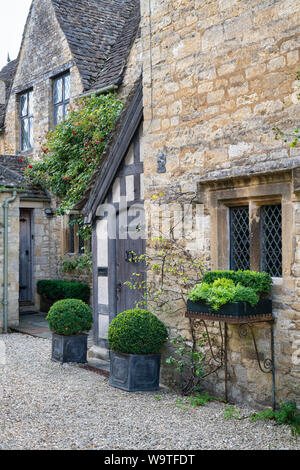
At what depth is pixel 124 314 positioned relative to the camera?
627cm

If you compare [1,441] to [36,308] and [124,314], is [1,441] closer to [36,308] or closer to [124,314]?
[124,314]

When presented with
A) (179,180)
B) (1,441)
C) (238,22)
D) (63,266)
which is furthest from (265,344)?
(63,266)

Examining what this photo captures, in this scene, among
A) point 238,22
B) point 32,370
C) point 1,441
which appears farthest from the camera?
point 32,370

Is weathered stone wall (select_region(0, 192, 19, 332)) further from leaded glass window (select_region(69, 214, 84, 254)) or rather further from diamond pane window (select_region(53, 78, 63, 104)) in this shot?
diamond pane window (select_region(53, 78, 63, 104))

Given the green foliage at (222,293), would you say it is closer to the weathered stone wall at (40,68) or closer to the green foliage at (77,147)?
the green foliage at (77,147)

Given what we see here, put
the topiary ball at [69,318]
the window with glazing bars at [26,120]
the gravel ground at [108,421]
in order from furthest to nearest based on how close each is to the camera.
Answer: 1. the window with glazing bars at [26,120]
2. the topiary ball at [69,318]
3. the gravel ground at [108,421]

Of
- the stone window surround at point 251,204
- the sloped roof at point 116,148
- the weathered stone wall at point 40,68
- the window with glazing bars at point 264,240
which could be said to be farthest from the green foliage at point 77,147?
the window with glazing bars at point 264,240

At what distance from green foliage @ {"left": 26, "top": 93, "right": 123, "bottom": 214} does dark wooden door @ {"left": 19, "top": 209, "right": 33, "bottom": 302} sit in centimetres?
107

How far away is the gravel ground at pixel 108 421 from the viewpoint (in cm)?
455

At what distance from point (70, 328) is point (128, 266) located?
1.21 m

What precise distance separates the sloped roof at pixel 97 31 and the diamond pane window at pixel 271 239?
7560 millimetres

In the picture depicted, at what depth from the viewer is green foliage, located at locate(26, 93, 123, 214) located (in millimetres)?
10992

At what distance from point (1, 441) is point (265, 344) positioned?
8.55 ft

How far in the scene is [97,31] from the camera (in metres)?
14.1
